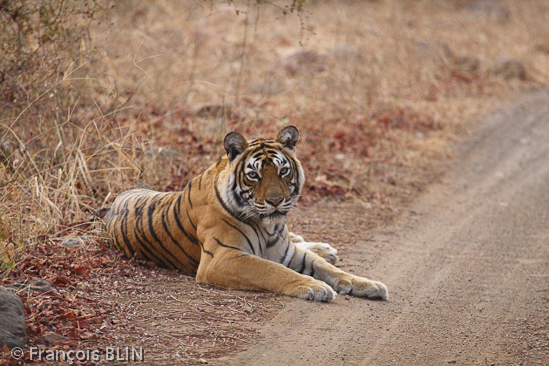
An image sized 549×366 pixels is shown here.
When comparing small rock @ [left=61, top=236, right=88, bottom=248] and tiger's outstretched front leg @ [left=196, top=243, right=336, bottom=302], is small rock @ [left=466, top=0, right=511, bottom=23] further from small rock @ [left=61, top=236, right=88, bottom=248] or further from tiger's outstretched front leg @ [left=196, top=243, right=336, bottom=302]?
small rock @ [left=61, top=236, right=88, bottom=248]

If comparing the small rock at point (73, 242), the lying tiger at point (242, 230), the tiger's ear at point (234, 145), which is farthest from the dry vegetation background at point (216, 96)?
the tiger's ear at point (234, 145)

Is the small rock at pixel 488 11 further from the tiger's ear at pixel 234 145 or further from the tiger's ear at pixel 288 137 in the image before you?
the tiger's ear at pixel 234 145

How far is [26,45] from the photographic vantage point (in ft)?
20.2

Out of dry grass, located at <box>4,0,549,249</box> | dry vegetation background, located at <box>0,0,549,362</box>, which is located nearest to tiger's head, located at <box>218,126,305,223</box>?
dry vegetation background, located at <box>0,0,549,362</box>

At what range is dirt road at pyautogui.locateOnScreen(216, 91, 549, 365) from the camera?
12.1 feet

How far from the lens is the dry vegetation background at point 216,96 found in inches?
222

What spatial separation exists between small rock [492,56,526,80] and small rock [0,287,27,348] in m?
11.5

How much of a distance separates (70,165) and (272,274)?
8.38 ft

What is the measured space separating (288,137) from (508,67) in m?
9.59

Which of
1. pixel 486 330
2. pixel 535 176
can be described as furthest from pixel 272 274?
pixel 535 176

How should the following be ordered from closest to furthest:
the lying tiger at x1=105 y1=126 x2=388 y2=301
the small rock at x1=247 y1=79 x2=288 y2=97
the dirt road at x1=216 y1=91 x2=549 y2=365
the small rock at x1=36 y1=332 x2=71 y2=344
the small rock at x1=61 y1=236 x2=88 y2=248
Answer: the small rock at x1=36 y1=332 x2=71 y2=344 < the dirt road at x1=216 y1=91 x2=549 y2=365 < the lying tiger at x1=105 y1=126 x2=388 y2=301 < the small rock at x1=61 y1=236 x2=88 y2=248 < the small rock at x1=247 y1=79 x2=288 y2=97
